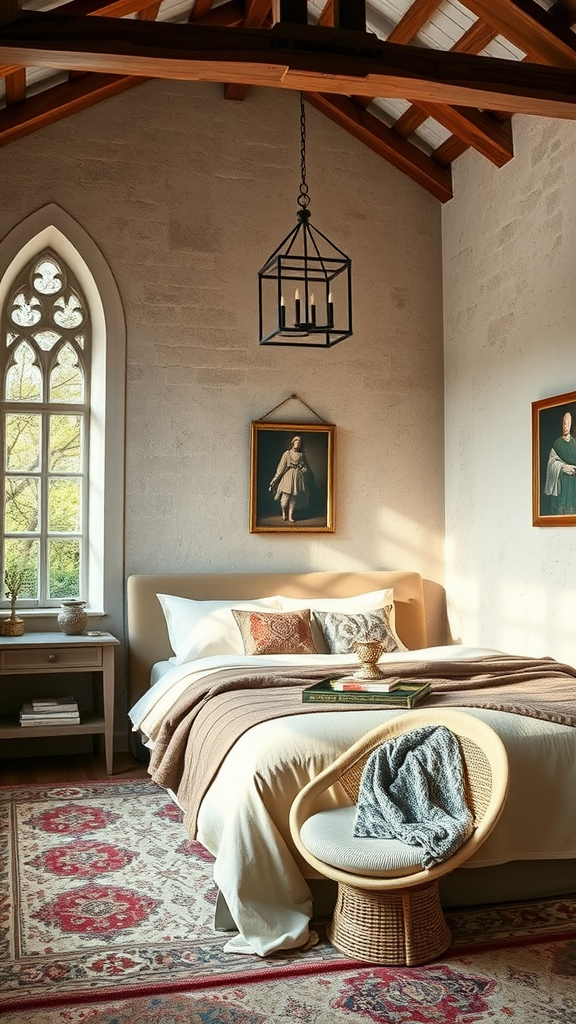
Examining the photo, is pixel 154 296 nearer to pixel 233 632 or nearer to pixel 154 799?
pixel 233 632

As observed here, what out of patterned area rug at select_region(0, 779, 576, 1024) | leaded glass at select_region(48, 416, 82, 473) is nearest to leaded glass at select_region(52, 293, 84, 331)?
leaded glass at select_region(48, 416, 82, 473)

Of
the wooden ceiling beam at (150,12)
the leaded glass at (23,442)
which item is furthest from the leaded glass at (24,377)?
the wooden ceiling beam at (150,12)

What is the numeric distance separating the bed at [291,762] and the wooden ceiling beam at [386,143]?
3227mm

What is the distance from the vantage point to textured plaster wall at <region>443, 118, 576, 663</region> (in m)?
5.21

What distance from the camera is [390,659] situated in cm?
514

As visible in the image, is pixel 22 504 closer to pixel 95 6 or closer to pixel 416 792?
pixel 95 6

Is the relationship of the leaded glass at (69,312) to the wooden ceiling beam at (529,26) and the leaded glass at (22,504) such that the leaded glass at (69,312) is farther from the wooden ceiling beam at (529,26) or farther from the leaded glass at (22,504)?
the wooden ceiling beam at (529,26)

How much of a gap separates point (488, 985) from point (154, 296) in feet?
14.6

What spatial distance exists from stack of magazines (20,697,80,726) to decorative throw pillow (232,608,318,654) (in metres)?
1.03

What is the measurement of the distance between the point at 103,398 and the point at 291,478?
4.24 ft

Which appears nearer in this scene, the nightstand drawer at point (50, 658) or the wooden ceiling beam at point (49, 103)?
the nightstand drawer at point (50, 658)

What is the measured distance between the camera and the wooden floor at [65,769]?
5305 millimetres

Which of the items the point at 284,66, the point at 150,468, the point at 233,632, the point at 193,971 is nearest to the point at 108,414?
the point at 150,468

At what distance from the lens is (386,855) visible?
2.92m
